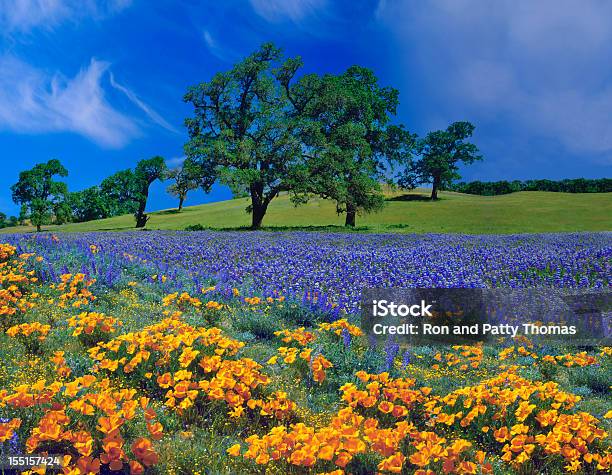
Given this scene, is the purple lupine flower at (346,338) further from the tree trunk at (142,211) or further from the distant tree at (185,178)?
the tree trunk at (142,211)

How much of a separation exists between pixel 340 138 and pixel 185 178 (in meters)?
12.4

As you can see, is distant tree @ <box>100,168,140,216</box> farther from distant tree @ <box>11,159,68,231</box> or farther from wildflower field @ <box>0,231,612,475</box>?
wildflower field @ <box>0,231,612,475</box>

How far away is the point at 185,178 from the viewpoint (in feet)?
125

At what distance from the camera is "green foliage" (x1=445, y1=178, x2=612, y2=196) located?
95488mm

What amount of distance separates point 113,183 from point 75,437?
65297 mm

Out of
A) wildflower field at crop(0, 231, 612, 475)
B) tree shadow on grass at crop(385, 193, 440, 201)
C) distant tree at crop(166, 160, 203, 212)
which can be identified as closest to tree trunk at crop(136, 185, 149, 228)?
distant tree at crop(166, 160, 203, 212)

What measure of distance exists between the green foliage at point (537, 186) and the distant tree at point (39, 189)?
66.1 meters

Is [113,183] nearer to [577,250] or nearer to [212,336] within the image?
[577,250]

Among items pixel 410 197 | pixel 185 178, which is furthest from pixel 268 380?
pixel 410 197

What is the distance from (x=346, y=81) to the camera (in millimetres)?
44781

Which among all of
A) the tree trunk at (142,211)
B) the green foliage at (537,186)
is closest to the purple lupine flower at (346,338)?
the tree trunk at (142,211)

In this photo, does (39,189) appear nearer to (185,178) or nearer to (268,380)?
(185,178)

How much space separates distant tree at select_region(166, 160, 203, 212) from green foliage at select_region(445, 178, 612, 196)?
65.8 meters

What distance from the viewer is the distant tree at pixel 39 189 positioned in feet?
186
